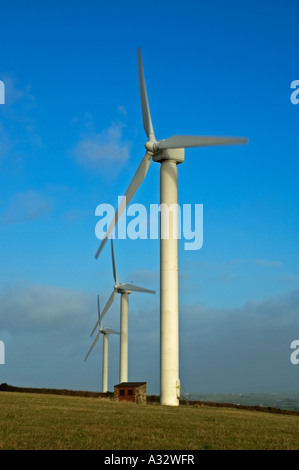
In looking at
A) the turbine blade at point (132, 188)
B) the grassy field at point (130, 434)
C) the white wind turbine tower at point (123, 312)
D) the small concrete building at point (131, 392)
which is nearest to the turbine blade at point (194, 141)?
the turbine blade at point (132, 188)

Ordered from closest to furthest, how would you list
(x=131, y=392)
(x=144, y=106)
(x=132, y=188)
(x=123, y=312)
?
1. (x=132, y=188)
2. (x=144, y=106)
3. (x=131, y=392)
4. (x=123, y=312)

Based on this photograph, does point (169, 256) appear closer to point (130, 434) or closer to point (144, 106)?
point (144, 106)

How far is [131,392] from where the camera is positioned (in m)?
64.8

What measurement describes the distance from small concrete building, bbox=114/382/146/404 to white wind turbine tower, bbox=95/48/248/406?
1248cm

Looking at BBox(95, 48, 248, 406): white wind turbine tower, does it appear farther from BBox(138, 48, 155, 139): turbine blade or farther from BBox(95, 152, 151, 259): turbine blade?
BBox(138, 48, 155, 139): turbine blade

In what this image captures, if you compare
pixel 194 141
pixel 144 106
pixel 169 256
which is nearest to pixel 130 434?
pixel 169 256

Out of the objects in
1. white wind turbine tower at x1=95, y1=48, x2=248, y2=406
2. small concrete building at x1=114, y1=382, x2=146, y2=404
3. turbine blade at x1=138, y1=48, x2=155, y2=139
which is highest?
turbine blade at x1=138, y1=48, x2=155, y2=139

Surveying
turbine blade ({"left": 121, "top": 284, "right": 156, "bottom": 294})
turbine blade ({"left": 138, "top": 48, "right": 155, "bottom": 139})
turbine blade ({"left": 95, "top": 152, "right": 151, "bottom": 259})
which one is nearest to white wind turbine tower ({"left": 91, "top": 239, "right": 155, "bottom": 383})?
turbine blade ({"left": 121, "top": 284, "right": 156, "bottom": 294})

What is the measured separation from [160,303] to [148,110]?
22647 mm

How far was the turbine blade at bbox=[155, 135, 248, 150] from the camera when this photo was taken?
5078 cm

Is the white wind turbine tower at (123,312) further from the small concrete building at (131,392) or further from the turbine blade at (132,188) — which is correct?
the turbine blade at (132,188)

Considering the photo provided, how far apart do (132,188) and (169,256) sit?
10116mm

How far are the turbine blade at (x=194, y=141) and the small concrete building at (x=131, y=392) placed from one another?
2907 centimetres
